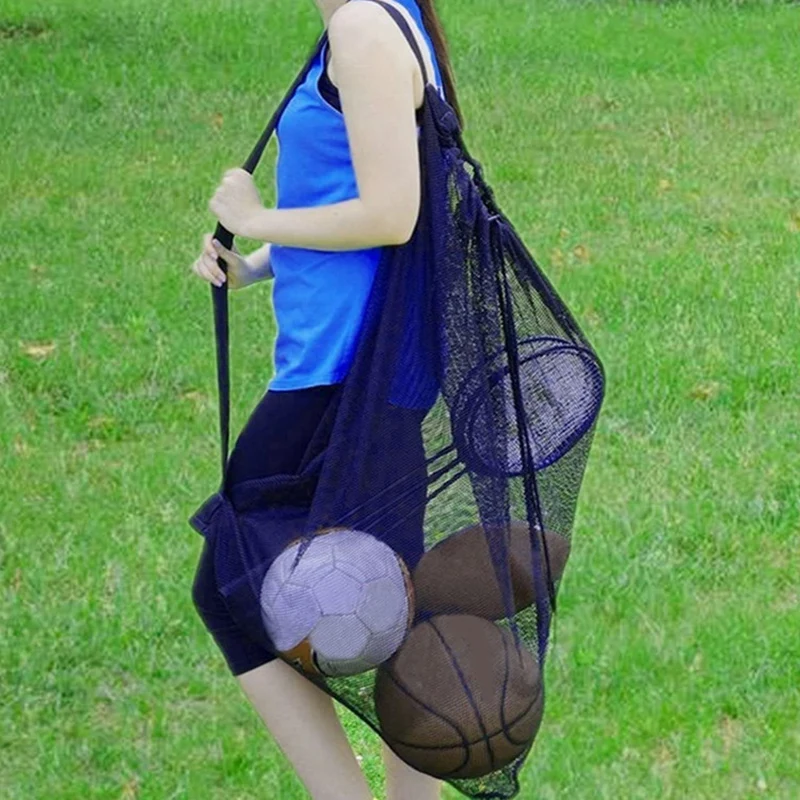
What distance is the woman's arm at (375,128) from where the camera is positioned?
8.93 ft

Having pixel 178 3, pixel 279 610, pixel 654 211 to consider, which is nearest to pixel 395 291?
pixel 279 610

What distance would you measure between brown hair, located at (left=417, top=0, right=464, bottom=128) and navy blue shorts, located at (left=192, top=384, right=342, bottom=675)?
486mm

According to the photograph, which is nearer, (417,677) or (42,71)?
(417,677)

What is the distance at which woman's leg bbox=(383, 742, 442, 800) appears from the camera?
325 centimetres

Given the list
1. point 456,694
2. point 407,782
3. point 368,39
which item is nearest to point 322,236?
point 368,39

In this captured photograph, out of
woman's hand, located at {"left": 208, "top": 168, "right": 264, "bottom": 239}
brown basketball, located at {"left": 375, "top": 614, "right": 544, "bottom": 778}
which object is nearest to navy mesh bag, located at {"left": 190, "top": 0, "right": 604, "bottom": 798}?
brown basketball, located at {"left": 375, "top": 614, "right": 544, "bottom": 778}

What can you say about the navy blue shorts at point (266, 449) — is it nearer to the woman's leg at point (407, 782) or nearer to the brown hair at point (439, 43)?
the woman's leg at point (407, 782)

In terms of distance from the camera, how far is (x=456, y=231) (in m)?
2.86

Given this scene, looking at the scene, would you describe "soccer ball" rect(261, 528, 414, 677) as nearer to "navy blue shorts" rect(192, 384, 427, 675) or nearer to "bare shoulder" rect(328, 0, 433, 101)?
"navy blue shorts" rect(192, 384, 427, 675)

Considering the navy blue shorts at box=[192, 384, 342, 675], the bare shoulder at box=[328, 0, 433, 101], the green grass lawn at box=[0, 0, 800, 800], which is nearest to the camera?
the bare shoulder at box=[328, 0, 433, 101]

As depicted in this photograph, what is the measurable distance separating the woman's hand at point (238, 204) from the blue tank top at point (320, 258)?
0.16ft

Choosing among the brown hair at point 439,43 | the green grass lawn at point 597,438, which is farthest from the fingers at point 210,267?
the green grass lawn at point 597,438

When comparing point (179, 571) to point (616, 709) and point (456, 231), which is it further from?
point (456, 231)

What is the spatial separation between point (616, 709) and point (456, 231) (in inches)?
61.8
